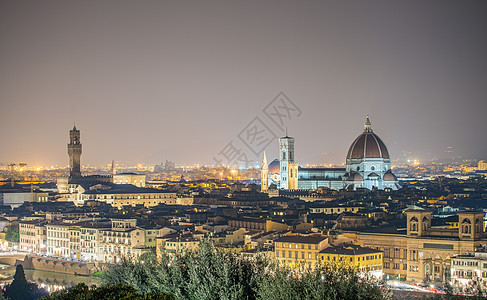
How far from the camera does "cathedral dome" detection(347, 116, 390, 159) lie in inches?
4348

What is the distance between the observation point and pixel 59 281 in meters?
57.6

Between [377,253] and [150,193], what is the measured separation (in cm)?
4902

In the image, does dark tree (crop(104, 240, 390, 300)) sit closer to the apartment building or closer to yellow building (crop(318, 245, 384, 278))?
yellow building (crop(318, 245, 384, 278))

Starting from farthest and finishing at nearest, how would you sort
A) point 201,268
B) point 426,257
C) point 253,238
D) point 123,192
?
point 123,192 < point 253,238 < point 426,257 < point 201,268

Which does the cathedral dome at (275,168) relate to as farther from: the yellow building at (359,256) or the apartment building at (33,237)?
the yellow building at (359,256)

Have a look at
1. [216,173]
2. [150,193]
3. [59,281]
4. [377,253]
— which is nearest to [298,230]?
[377,253]

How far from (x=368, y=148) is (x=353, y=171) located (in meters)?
3.26

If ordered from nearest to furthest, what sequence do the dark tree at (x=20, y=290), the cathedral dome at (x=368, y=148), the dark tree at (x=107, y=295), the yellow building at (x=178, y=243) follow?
the dark tree at (x=107, y=295) → the dark tree at (x=20, y=290) → the yellow building at (x=178, y=243) → the cathedral dome at (x=368, y=148)

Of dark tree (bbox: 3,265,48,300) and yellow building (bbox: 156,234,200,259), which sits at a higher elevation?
yellow building (bbox: 156,234,200,259)

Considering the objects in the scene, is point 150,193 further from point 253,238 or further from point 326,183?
point 253,238

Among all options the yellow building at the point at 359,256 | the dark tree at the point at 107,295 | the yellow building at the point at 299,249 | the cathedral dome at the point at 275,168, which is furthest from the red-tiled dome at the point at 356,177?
the dark tree at the point at 107,295

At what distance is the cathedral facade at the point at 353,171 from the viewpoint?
109625 mm

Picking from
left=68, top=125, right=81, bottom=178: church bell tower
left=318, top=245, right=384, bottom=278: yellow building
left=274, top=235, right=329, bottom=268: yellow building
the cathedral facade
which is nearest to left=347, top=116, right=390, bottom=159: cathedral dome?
the cathedral facade

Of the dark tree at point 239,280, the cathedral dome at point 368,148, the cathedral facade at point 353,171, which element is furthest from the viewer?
the cathedral dome at point 368,148
